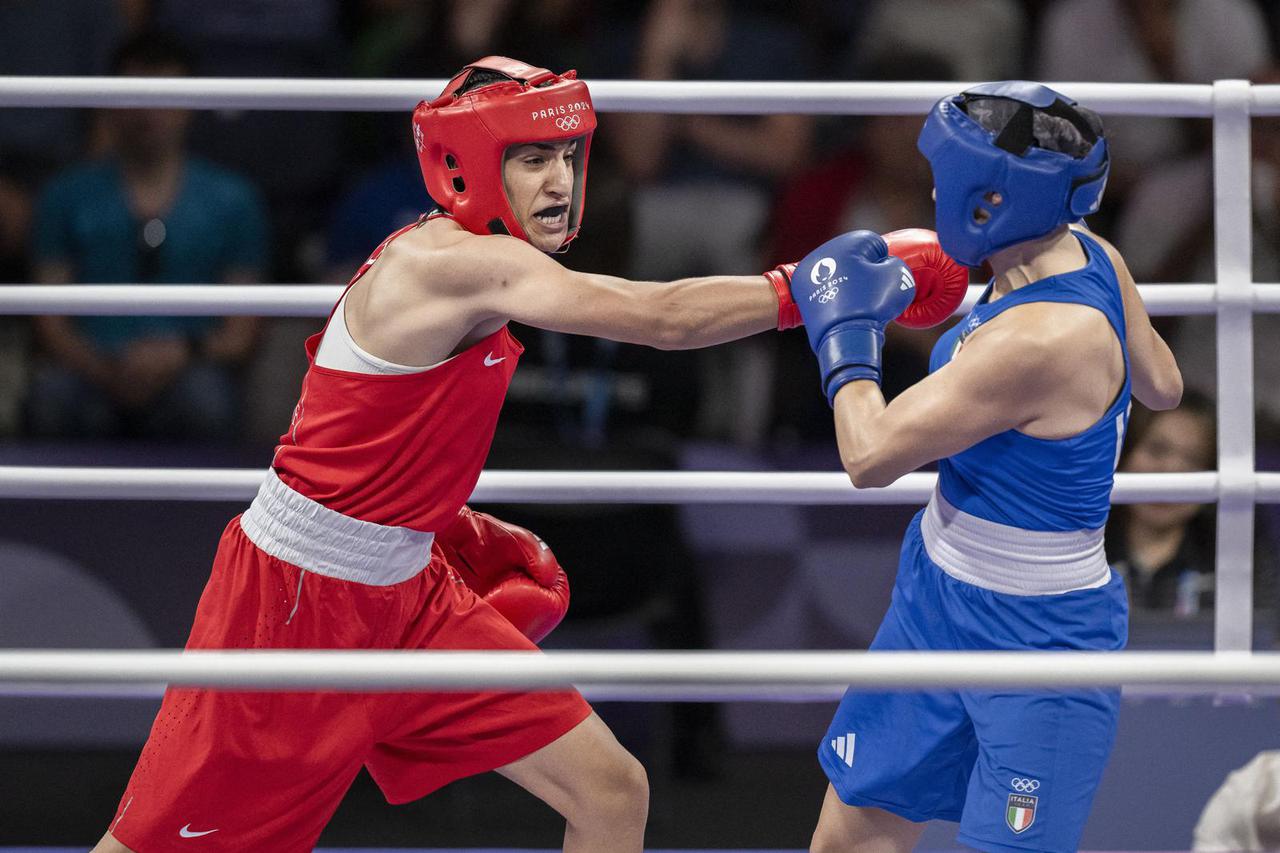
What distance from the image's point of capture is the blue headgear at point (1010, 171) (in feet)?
6.40

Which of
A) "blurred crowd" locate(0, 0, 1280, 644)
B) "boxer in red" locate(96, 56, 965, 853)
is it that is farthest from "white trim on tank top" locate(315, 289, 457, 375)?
"blurred crowd" locate(0, 0, 1280, 644)

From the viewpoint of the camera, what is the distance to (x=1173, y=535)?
3.63 metres

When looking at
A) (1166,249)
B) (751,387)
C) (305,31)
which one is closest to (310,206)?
(305,31)

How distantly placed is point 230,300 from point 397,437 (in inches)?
21.8

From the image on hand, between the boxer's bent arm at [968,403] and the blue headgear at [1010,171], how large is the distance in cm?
15

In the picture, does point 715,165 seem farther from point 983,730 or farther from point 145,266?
point 983,730

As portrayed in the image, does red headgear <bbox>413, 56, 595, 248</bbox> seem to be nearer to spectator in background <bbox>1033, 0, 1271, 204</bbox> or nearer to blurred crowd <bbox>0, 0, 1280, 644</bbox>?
blurred crowd <bbox>0, 0, 1280, 644</bbox>

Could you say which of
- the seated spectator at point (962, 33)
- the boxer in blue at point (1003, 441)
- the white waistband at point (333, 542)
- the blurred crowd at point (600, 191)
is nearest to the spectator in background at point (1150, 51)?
the blurred crowd at point (600, 191)

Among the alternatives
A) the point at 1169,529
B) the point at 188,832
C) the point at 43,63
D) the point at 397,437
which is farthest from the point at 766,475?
the point at 43,63

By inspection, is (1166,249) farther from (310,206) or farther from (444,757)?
(444,757)

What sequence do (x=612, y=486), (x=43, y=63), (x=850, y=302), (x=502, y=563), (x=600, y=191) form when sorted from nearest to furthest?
(x=850, y=302), (x=502, y=563), (x=612, y=486), (x=600, y=191), (x=43, y=63)

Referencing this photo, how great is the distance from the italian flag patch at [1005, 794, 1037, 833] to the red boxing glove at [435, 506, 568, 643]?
2.47ft

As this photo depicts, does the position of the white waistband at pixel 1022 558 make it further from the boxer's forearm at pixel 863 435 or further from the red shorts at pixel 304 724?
the red shorts at pixel 304 724

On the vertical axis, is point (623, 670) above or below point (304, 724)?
above
